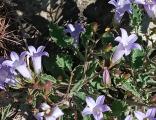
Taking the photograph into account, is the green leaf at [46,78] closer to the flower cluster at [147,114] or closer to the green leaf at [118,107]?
the green leaf at [118,107]

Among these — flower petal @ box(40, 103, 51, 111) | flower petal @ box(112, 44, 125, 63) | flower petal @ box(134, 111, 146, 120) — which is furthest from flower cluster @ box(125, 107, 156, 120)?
flower petal @ box(40, 103, 51, 111)

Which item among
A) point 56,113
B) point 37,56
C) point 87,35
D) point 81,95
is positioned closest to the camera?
point 56,113

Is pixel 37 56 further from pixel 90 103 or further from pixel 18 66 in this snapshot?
pixel 90 103

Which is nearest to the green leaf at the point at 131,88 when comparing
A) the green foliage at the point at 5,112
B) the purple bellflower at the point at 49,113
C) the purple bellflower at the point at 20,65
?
the purple bellflower at the point at 49,113

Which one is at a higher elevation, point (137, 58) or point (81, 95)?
point (137, 58)

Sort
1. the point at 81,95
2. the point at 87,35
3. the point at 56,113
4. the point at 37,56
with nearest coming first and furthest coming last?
the point at 56,113, the point at 37,56, the point at 81,95, the point at 87,35

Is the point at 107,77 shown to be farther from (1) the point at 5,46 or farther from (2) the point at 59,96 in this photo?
(1) the point at 5,46

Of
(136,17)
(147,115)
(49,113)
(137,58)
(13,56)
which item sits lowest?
(147,115)

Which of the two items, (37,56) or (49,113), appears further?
(37,56)

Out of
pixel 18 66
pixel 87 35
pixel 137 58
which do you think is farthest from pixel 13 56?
pixel 137 58
